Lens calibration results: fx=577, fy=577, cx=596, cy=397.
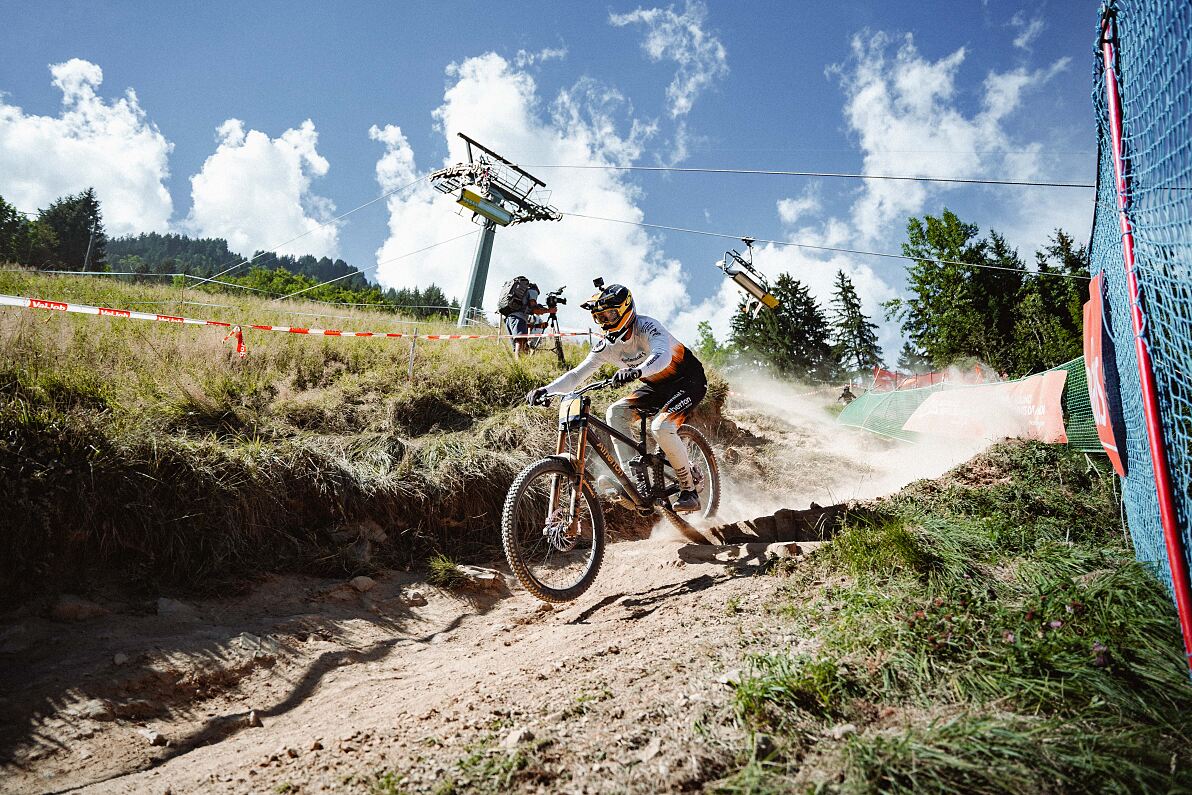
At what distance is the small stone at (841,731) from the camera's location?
2125 millimetres

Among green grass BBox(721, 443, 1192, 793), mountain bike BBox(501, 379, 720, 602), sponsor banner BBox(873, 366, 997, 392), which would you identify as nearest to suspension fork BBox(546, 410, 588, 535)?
mountain bike BBox(501, 379, 720, 602)

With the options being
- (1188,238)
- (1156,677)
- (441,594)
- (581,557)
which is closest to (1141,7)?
(1188,238)

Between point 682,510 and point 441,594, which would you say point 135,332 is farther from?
point 682,510

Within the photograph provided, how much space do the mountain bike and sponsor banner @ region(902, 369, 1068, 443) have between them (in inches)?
178

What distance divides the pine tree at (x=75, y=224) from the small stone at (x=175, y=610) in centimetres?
9992

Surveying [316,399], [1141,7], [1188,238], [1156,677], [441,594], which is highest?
[1141,7]

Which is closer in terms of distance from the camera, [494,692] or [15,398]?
[494,692]

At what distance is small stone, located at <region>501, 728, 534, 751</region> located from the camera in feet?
7.66

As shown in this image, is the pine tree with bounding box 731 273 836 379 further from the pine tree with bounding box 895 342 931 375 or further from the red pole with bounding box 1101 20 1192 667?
the red pole with bounding box 1101 20 1192 667

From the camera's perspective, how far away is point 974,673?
2.37 metres

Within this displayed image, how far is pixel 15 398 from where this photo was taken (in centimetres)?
467

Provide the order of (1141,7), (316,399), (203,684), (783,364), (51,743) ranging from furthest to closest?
(783,364) < (316,399) < (203,684) < (51,743) < (1141,7)

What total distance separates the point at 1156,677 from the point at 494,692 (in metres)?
2.84

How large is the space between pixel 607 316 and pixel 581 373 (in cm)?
63
